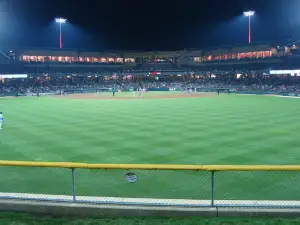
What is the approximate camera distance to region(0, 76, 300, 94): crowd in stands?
236 ft

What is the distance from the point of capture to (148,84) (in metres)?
95.7

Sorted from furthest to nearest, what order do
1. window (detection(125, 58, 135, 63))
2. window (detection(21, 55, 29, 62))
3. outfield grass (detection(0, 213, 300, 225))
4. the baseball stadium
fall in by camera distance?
1. window (detection(125, 58, 135, 63))
2. window (detection(21, 55, 29, 62))
3. the baseball stadium
4. outfield grass (detection(0, 213, 300, 225))

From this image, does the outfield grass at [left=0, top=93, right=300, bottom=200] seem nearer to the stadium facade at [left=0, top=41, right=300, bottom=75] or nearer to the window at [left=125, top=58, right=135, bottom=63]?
the stadium facade at [left=0, top=41, right=300, bottom=75]

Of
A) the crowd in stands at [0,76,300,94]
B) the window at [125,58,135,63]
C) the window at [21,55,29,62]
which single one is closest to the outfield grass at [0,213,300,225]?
the crowd in stands at [0,76,300,94]

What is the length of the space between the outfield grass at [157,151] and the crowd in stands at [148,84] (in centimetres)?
4668

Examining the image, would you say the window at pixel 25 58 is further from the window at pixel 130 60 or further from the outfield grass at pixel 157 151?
the outfield grass at pixel 157 151

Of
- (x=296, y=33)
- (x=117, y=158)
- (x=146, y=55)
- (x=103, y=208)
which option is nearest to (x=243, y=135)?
(x=117, y=158)

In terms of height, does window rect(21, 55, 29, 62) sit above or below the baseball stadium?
above

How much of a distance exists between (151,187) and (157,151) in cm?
449

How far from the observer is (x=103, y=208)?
22.9 ft

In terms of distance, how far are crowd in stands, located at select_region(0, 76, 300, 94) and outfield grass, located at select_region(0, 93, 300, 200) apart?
46676mm

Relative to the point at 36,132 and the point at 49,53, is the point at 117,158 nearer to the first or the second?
the point at 36,132

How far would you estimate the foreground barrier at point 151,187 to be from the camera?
24.3 ft

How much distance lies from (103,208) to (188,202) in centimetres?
194
